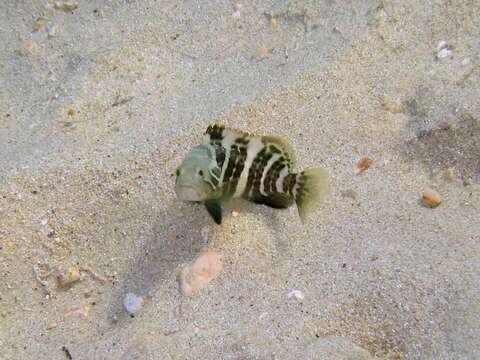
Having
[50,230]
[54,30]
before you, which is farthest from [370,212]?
[54,30]

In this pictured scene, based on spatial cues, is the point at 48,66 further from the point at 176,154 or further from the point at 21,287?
the point at 21,287

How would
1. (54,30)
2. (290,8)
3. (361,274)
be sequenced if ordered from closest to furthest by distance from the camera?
(361,274) → (290,8) → (54,30)

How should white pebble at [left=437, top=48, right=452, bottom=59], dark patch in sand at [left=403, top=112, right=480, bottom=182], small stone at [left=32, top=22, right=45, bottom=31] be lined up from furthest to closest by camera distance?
1. small stone at [left=32, top=22, right=45, bottom=31]
2. white pebble at [left=437, top=48, right=452, bottom=59]
3. dark patch in sand at [left=403, top=112, right=480, bottom=182]

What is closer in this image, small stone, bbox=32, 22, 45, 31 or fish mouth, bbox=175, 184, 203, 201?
fish mouth, bbox=175, 184, 203, 201

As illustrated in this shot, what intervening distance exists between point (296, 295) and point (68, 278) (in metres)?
1.73

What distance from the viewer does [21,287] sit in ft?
11.8

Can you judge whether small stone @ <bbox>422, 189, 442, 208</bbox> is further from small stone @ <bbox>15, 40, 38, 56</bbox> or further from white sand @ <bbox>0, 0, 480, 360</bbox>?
small stone @ <bbox>15, 40, 38, 56</bbox>

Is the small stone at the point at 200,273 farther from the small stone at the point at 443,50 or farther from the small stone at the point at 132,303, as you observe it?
the small stone at the point at 443,50

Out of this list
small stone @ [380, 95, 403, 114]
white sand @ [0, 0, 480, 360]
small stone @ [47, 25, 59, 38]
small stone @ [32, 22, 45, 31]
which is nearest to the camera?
white sand @ [0, 0, 480, 360]

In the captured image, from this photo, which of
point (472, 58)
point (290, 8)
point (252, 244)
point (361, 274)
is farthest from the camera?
point (290, 8)

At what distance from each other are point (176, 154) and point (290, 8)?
Answer: 7.42ft

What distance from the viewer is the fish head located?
10.3ft

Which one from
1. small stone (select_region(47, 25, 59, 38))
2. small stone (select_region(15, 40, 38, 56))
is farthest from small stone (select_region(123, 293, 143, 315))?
small stone (select_region(47, 25, 59, 38))

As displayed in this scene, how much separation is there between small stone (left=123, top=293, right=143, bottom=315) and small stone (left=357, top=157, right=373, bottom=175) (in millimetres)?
2020
